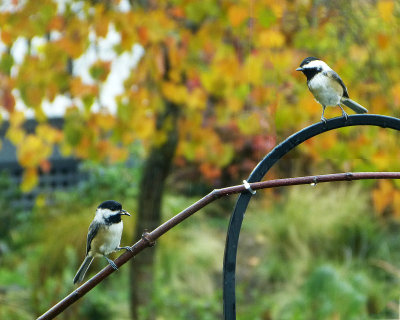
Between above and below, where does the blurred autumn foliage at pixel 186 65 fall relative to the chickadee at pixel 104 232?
above

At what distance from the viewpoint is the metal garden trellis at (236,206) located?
782 mm

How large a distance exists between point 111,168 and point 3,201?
4.03 ft

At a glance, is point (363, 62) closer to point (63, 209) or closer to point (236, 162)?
point (63, 209)

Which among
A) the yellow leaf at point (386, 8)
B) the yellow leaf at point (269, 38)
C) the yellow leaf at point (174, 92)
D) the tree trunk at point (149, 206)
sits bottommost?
the tree trunk at point (149, 206)

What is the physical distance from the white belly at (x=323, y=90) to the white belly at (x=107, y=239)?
1.23 feet

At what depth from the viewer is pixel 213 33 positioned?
3084 millimetres

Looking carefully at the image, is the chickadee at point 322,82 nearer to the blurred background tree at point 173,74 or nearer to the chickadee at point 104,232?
the chickadee at point 104,232

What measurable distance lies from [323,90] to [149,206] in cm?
281

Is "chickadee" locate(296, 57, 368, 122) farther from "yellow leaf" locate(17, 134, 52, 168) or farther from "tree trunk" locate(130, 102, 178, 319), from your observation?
"yellow leaf" locate(17, 134, 52, 168)

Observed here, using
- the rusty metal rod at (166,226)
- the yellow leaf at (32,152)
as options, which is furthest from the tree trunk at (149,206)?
the rusty metal rod at (166,226)

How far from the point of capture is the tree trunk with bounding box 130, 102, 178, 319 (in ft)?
11.6

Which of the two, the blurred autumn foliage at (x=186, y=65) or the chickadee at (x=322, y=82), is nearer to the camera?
the chickadee at (x=322, y=82)

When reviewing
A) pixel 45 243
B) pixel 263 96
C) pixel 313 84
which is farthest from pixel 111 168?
pixel 313 84

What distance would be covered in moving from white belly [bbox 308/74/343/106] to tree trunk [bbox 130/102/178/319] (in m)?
2.57
